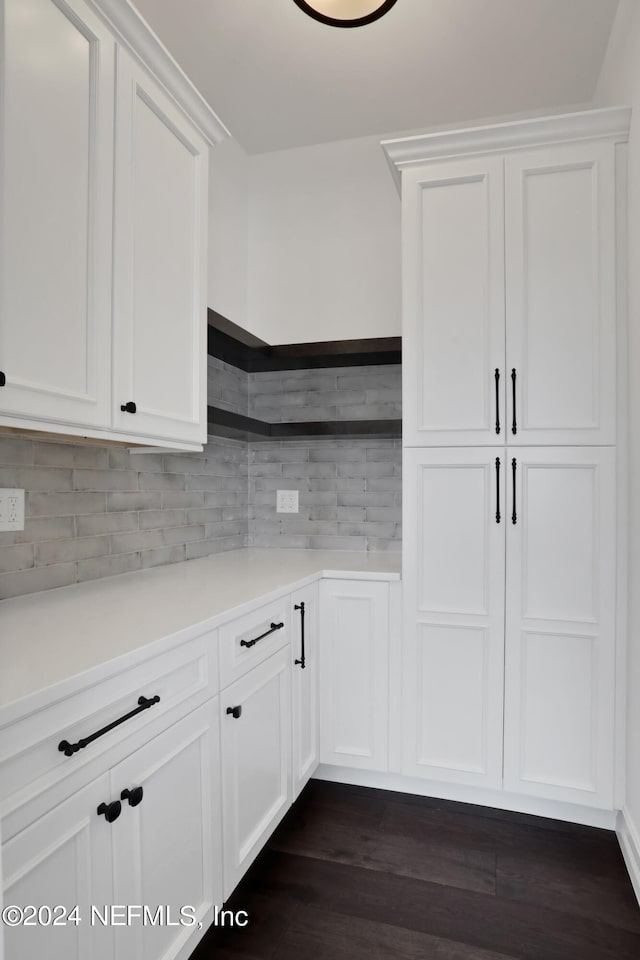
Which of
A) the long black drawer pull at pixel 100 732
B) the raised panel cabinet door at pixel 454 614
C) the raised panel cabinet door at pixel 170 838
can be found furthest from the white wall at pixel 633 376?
the long black drawer pull at pixel 100 732

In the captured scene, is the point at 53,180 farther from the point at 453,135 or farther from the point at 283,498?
the point at 283,498

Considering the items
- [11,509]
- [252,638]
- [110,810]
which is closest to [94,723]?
[110,810]

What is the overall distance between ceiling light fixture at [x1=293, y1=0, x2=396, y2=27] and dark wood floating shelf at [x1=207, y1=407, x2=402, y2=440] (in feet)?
4.42

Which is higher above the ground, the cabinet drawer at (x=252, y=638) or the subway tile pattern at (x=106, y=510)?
the subway tile pattern at (x=106, y=510)

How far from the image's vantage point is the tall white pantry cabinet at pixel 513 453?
1.99 m

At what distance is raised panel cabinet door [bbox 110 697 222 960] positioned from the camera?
1124 mm

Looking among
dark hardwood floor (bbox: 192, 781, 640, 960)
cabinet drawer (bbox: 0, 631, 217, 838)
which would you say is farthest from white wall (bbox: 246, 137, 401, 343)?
dark hardwood floor (bbox: 192, 781, 640, 960)

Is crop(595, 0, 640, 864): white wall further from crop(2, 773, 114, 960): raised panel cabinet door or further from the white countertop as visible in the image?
crop(2, 773, 114, 960): raised panel cabinet door

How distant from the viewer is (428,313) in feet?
7.11

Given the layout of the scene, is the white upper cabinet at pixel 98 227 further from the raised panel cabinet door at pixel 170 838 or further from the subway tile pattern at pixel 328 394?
→ the subway tile pattern at pixel 328 394

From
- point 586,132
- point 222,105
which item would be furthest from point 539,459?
point 222,105

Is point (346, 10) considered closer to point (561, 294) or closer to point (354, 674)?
point (561, 294)

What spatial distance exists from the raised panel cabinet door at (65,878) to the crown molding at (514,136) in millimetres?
2200

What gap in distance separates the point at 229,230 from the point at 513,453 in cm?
179
